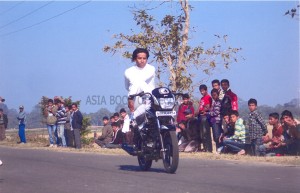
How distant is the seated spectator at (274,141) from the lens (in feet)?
53.6

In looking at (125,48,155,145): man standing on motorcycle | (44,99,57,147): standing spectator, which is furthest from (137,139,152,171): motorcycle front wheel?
(44,99,57,147): standing spectator

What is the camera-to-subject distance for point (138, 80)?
11.6 meters

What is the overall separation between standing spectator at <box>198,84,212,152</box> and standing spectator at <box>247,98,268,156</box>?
1.78 meters

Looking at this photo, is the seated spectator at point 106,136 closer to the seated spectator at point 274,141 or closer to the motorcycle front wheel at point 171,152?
the seated spectator at point 274,141

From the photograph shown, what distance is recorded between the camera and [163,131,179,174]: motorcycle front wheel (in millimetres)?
10497

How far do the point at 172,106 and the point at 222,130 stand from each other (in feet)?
23.5

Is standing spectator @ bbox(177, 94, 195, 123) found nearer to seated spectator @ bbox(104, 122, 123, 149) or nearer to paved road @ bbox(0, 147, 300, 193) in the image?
seated spectator @ bbox(104, 122, 123, 149)

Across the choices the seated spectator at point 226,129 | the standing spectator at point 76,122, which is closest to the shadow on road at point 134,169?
the seated spectator at point 226,129

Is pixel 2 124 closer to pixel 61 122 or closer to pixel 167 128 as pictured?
pixel 61 122

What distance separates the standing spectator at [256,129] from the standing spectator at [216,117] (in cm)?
123

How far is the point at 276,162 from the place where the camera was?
529 inches

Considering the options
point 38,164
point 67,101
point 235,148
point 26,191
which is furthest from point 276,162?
point 67,101

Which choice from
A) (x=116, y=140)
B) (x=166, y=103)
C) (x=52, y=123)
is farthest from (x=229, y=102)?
(x=52, y=123)

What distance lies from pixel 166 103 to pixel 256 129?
6.12 metres
